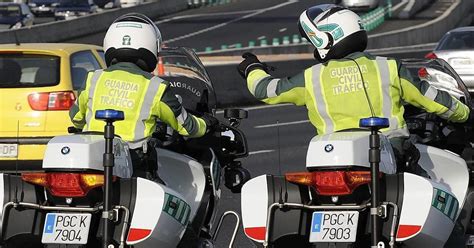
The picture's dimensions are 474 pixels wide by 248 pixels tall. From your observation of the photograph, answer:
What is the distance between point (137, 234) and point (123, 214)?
12cm

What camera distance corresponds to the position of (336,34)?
8391 mm

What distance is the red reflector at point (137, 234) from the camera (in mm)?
7875

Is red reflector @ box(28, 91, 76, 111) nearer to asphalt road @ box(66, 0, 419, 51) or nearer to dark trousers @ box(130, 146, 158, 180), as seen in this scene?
dark trousers @ box(130, 146, 158, 180)

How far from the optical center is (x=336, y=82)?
820cm

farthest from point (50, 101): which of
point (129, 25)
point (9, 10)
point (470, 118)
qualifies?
point (9, 10)

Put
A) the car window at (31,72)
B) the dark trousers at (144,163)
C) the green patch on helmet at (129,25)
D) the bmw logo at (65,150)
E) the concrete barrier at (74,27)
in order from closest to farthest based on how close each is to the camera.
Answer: the bmw logo at (65,150), the dark trousers at (144,163), the green patch on helmet at (129,25), the car window at (31,72), the concrete barrier at (74,27)

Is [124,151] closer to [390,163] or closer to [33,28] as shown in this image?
[390,163]

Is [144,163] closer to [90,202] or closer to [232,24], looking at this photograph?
[90,202]

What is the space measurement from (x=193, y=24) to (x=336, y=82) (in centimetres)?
5924

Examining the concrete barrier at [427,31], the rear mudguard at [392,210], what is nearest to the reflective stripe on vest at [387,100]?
the rear mudguard at [392,210]

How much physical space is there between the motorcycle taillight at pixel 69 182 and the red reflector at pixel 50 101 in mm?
7955

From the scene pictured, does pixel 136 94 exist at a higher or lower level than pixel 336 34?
lower

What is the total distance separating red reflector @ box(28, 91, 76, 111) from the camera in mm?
15750

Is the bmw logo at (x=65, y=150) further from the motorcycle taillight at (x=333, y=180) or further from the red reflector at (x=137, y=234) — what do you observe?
the motorcycle taillight at (x=333, y=180)
